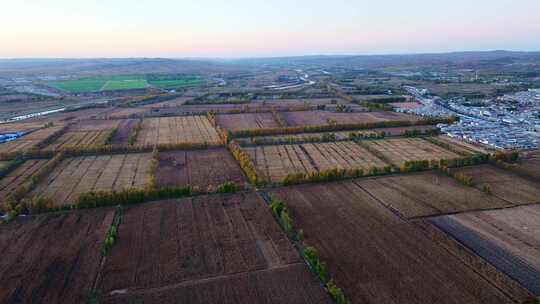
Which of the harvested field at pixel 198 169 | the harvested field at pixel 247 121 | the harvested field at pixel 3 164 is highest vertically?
the harvested field at pixel 247 121

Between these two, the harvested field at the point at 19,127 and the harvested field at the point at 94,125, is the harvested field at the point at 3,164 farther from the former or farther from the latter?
the harvested field at the point at 19,127

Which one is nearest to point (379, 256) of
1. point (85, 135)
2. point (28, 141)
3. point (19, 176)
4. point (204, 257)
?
point (204, 257)

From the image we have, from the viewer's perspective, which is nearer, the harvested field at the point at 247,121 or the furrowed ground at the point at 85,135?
the furrowed ground at the point at 85,135

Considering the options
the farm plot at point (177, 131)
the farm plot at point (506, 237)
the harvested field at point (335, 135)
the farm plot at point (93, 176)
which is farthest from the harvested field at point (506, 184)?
the farm plot at point (93, 176)

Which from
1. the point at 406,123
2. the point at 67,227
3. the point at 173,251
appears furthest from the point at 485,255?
the point at 406,123

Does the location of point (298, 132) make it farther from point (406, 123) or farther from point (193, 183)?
point (193, 183)

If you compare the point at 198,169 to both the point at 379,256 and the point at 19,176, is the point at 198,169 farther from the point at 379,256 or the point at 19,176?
the point at 379,256
